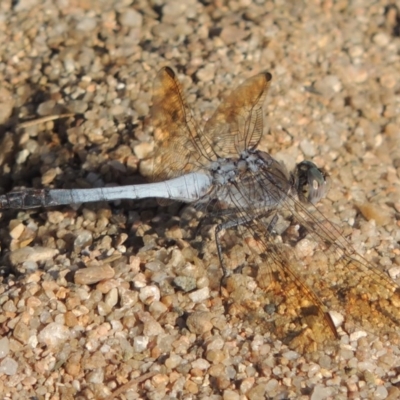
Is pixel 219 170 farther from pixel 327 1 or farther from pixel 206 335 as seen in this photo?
pixel 327 1

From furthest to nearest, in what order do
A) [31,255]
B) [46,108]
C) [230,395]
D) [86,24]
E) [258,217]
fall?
[86,24] < [46,108] < [258,217] < [31,255] < [230,395]

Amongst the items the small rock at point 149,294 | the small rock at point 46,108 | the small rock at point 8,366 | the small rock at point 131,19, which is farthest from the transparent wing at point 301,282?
the small rock at point 131,19

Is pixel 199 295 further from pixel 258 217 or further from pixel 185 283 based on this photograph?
pixel 258 217

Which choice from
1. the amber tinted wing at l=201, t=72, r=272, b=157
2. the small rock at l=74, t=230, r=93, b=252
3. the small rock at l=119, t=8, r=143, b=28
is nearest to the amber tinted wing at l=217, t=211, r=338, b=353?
the amber tinted wing at l=201, t=72, r=272, b=157

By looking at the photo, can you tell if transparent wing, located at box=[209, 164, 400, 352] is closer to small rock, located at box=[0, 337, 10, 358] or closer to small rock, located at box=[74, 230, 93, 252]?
small rock, located at box=[74, 230, 93, 252]

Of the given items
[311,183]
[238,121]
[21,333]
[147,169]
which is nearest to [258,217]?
[311,183]

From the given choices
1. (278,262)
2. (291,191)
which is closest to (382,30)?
(291,191)
